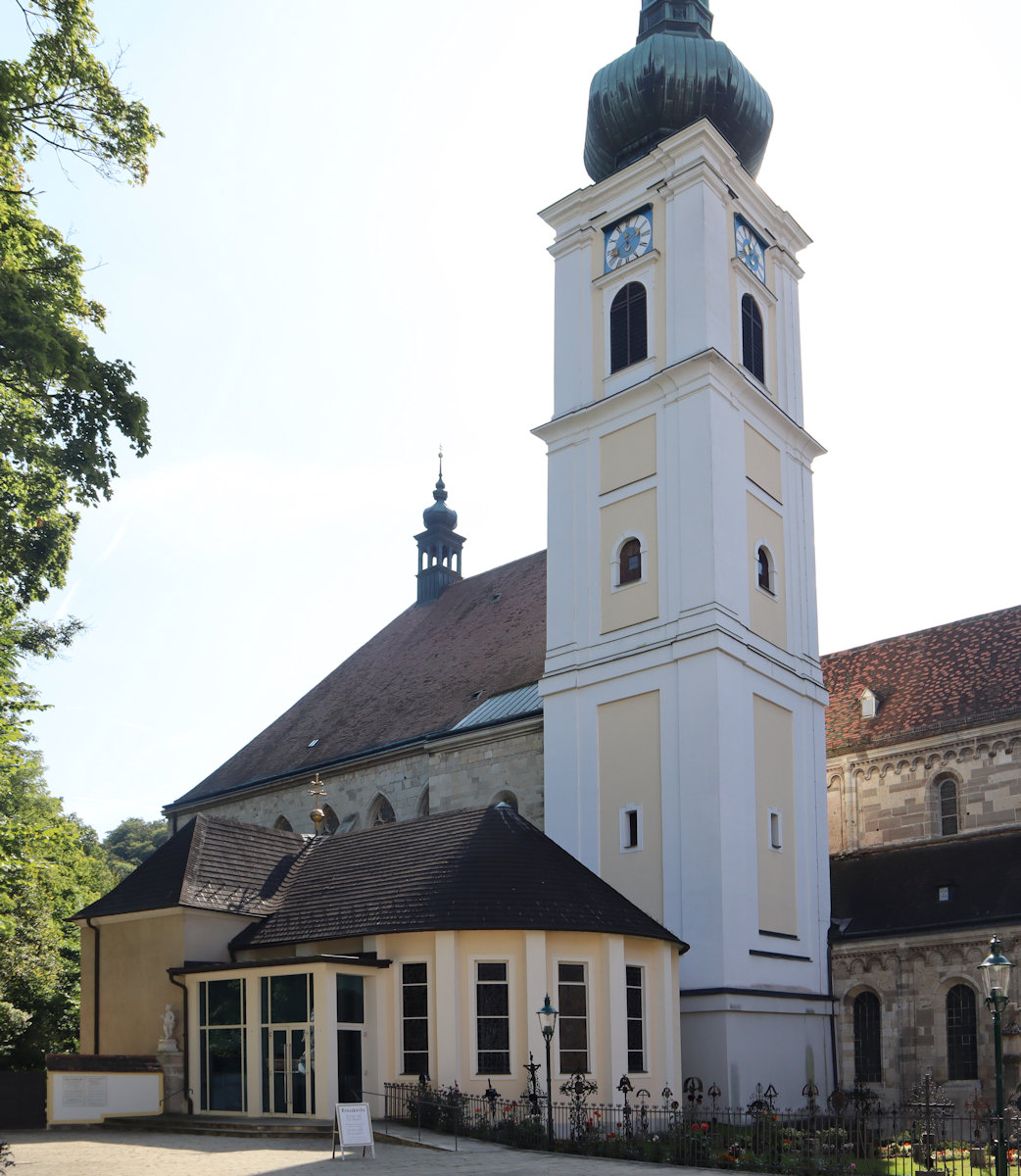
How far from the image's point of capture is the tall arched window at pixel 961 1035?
26672mm

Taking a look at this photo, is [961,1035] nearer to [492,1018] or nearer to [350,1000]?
[492,1018]

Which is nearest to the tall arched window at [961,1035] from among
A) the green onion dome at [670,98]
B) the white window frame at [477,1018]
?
the white window frame at [477,1018]

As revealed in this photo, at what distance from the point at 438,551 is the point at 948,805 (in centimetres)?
2101

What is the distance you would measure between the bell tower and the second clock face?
0.23 ft

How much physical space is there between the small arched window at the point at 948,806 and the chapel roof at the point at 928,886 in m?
2.75

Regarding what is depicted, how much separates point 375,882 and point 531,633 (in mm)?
12933

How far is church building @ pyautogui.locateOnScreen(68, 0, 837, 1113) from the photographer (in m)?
22.6

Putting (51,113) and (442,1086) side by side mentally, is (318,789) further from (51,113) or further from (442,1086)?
(51,113)

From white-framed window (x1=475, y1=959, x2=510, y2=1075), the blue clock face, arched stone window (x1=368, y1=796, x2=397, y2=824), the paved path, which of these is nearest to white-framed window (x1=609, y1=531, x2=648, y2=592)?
the blue clock face

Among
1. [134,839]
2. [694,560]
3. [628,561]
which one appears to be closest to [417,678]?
[628,561]

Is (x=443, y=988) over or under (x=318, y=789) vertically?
under

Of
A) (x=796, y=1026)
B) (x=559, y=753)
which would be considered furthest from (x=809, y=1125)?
(x=559, y=753)

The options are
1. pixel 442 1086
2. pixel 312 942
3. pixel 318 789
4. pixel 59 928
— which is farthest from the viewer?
pixel 59 928

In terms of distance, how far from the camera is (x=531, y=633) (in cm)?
3662
